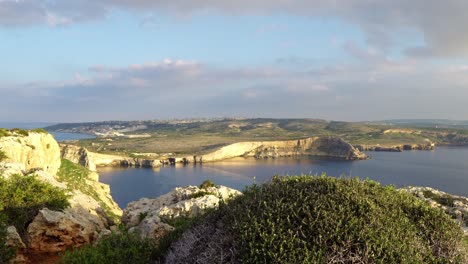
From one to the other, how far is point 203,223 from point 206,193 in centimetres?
1877

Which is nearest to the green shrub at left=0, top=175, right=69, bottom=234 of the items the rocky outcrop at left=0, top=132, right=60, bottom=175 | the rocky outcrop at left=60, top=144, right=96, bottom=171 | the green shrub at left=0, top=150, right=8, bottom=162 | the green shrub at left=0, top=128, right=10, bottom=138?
the green shrub at left=0, top=150, right=8, bottom=162

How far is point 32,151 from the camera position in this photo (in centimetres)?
4159

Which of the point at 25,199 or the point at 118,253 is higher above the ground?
the point at 25,199

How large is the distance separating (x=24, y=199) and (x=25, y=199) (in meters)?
0.06

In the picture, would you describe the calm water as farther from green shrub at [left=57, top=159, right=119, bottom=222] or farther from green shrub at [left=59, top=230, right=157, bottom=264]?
green shrub at [left=59, top=230, right=157, bottom=264]

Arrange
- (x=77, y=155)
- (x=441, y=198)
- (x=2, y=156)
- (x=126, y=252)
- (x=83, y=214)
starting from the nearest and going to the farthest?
(x=126, y=252)
(x=83, y=214)
(x=441, y=198)
(x=2, y=156)
(x=77, y=155)

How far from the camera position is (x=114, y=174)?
161 metres

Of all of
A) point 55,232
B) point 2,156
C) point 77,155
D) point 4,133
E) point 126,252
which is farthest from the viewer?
point 77,155

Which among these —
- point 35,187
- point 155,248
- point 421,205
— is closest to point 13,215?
point 35,187

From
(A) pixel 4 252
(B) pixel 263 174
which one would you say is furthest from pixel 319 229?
(B) pixel 263 174

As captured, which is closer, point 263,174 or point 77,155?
point 77,155

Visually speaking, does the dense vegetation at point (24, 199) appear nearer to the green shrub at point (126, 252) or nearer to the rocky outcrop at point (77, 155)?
the green shrub at point (126, 252)

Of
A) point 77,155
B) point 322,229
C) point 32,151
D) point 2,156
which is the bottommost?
point 77,155

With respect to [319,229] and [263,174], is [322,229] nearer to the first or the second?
[319,229]
